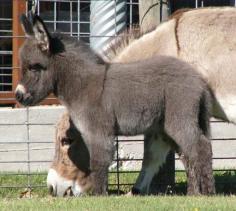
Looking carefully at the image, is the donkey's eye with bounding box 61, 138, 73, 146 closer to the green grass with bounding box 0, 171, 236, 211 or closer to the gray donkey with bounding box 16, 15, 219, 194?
the gray donkey with bounding box 16, 15, 219, 194

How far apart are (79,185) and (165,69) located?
4.76 feet

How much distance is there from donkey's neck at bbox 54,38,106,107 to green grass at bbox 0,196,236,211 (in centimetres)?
95

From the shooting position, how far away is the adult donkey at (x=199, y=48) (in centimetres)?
845

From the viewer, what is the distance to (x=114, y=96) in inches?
311

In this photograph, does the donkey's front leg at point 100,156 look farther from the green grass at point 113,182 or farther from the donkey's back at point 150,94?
the green grass at point 113,182

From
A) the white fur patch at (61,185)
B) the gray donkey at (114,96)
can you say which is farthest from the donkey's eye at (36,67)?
the white fur patch at (61,185)

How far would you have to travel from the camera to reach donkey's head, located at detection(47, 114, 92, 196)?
854cm

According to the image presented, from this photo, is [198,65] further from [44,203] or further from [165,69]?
[44,203]

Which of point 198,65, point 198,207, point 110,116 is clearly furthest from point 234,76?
point 198,207

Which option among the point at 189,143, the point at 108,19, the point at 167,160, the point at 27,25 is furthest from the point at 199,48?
the point at 108,19

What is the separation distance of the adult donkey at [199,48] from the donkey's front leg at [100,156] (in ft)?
2.97

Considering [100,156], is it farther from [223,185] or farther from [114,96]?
[223,185]

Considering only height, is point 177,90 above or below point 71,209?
above

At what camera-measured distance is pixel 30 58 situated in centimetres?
804
